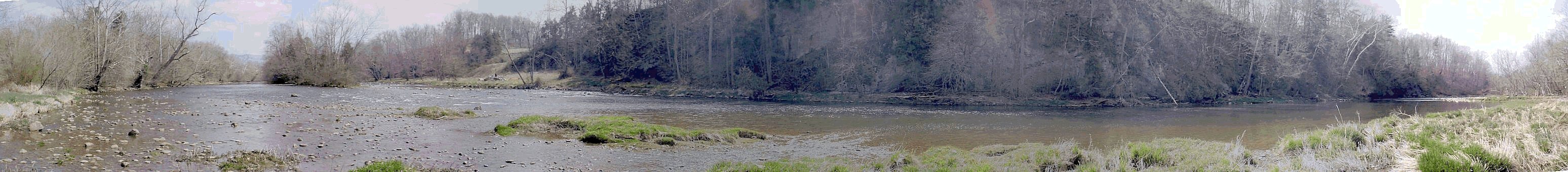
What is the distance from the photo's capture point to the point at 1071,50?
99.9 ft

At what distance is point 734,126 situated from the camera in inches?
574

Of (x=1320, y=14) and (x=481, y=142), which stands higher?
(x=1320, y=14)

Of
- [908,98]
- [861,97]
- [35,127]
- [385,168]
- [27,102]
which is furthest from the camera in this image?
[861,97]

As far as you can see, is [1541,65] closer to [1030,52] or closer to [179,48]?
[1030,52]

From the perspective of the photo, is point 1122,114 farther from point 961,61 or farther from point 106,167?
point 106,167

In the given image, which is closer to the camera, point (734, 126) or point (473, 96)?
point (734, 126)

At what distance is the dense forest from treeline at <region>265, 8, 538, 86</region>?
18 centimetres

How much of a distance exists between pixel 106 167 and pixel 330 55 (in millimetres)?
38559

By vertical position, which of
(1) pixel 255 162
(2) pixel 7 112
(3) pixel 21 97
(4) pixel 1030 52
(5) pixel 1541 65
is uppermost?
(4) pixel 1030 52

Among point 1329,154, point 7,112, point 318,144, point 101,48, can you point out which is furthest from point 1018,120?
point 101,48

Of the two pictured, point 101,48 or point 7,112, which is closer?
point 7,112

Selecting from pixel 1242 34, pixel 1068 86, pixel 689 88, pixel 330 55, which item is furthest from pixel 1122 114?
pixel 330 55

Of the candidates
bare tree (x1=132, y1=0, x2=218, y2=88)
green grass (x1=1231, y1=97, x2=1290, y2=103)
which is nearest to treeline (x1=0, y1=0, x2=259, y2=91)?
bare tree (x1=132, y1=0, x2=218, y2=88)

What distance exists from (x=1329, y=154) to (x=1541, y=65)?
10.9 meters
